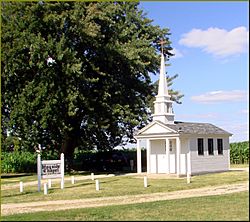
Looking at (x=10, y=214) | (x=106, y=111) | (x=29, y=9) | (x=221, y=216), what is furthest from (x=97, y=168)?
(x=221, y=216)

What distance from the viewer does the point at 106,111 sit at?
114 feet

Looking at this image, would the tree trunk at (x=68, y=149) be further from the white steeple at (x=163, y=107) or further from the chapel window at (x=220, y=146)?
the chapel window at (x=220, y=146)

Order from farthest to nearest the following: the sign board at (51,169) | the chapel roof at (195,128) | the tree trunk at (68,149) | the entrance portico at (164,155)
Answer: the tree trunk at (68,149) < the chapel roof at (195,128) < the entrance portico at (164,155) < the sign board at (51,169)

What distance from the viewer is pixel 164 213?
12812 millimetres

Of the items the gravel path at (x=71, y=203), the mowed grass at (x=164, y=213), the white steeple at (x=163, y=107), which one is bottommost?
the gravel path at (x=71, y=203)

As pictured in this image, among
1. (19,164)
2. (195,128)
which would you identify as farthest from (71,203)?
(19,164)

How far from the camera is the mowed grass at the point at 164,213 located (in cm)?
1171

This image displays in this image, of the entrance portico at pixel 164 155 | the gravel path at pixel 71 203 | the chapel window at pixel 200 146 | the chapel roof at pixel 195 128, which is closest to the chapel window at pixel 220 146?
the chapel roof at pixel 195 128

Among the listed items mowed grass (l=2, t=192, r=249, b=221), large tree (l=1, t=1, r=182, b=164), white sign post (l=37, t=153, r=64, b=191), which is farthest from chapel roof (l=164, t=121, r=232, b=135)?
mowed grass (l=2, t=192, r=249, b=221)

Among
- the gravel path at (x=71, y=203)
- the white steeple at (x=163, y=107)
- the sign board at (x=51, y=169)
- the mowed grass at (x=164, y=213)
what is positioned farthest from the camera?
the white steeple at (x=163, y=107)

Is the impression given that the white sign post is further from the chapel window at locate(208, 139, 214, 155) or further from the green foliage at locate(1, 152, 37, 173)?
the green foliage at locate(1, 152, 37, 173)

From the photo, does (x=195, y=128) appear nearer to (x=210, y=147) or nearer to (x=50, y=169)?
(x=210, y=147)

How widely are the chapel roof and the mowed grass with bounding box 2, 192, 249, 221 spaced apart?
1719 centimetres

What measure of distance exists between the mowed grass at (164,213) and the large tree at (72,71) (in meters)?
17.1
